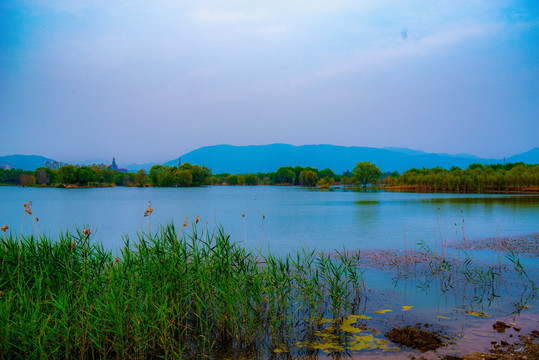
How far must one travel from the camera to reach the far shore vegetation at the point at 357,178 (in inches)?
3000

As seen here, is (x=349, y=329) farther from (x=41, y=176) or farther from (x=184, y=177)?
(x=41, y=176)

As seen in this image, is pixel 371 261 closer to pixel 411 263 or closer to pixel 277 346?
pixel 411 263

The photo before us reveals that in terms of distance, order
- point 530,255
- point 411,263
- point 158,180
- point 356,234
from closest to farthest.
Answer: point 411,263
point 530,255
point 356,234
point 158,180

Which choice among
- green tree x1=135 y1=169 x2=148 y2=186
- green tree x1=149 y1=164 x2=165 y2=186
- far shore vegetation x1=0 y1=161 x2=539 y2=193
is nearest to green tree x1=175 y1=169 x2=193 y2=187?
far shore vegetation x1=0 y1=161 x2=539 y2=193

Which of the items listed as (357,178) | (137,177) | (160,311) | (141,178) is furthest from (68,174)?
(160,311)

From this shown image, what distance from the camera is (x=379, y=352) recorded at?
6082mm

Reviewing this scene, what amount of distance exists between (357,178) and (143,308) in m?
113

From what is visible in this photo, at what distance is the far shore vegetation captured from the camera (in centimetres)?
7619

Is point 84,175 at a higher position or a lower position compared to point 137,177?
higher

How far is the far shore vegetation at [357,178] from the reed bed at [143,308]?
8085 cm

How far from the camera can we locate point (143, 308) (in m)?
5.84

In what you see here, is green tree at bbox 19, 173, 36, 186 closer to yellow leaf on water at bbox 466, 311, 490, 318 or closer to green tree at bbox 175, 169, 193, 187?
green tree at bbox 175, 169, 193, 187

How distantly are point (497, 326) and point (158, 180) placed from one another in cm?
14513

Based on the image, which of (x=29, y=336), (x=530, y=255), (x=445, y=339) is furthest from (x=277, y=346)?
(x=530, y=255)
